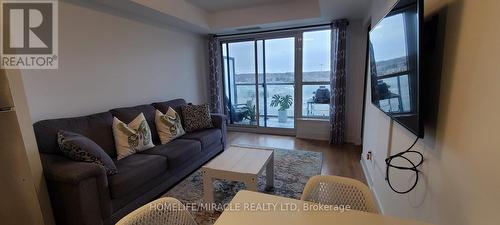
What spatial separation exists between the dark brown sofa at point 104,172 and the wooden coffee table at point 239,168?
57 cm

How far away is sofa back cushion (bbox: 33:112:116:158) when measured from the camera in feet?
6.69

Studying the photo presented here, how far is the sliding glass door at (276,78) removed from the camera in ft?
14.3

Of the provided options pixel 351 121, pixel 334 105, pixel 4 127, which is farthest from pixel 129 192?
pixel 351 121

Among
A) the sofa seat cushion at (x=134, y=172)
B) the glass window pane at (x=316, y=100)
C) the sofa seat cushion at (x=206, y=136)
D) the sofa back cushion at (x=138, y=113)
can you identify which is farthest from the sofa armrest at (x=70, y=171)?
the glass window pane at (x=316, y=100)

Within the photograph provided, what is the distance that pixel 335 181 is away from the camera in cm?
118

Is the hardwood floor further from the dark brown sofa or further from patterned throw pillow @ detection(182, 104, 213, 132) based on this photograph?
the dark brown sofa

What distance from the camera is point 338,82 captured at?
13.0 ft

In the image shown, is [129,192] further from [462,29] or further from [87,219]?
[462,29]

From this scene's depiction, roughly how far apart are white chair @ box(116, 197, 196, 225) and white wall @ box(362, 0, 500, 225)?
3.65 feet

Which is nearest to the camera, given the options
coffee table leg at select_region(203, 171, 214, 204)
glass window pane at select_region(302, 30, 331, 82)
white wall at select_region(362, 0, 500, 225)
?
white wall at select_region(362, 0, 500, 225)

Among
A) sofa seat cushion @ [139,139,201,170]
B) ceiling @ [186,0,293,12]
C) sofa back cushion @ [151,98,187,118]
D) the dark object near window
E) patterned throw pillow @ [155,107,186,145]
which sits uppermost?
ceiling @ [186,0,293,12]

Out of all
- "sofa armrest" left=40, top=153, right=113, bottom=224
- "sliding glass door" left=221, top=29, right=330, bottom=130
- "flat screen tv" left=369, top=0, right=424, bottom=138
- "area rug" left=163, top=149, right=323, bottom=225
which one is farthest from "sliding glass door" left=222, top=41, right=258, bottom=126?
"sofa armrest" left=40, top=153, right=113, bottom=224

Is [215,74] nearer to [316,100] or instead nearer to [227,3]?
[227,3]

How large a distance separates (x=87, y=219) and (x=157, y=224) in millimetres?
1175
